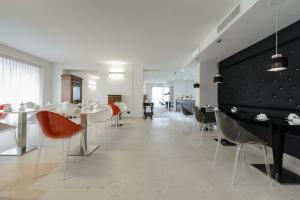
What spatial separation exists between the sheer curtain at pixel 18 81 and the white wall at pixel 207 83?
22.4ft

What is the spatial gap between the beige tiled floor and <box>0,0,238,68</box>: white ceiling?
2743 millimetres

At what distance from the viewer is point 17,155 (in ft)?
10.9

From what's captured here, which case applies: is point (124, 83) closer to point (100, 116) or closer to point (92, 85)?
point (100, 116)

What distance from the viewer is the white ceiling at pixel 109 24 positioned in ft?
11.3

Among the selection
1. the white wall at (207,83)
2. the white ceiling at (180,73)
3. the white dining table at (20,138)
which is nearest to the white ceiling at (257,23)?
the white wall at (207,83)

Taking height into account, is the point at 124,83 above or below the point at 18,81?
above

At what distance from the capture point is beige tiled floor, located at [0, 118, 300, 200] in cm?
205

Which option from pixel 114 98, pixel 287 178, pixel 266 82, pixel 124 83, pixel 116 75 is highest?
pixel 116 75

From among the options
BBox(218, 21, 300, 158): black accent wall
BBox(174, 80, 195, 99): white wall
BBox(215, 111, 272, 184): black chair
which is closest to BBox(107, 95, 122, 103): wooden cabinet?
BBox(218, 21, 300, 158): black accent wall

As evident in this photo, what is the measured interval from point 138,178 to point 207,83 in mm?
5606

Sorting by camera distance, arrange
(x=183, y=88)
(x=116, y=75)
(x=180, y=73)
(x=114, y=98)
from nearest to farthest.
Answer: (x=114, y=98) → (x=116, y=75) → (x=180, y=73) → (x=183, y=88)

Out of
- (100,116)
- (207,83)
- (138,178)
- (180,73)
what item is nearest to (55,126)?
(138,178)

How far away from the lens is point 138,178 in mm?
2451

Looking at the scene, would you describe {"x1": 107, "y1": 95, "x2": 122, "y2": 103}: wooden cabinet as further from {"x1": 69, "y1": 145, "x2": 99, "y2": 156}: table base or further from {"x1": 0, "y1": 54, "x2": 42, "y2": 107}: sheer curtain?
{"x1": 69, "y1": 145, "x2": 99, "y2": 156}: table base
